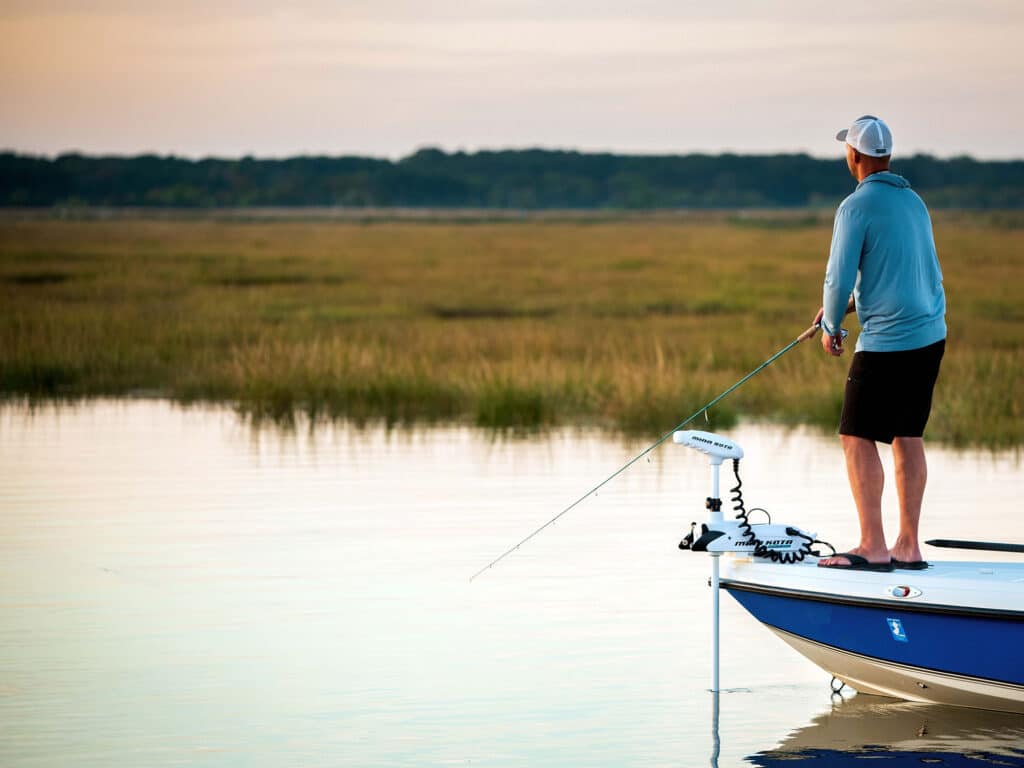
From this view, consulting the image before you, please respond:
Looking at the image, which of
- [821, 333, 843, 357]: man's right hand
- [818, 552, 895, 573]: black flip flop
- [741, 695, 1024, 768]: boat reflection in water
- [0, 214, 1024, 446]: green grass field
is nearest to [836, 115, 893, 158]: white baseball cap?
[821, 333, 843, 357]: man's right hand

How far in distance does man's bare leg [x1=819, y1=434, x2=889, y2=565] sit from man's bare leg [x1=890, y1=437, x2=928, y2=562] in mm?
73

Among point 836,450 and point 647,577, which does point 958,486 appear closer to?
point 836,450

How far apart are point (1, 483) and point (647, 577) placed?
5.53m

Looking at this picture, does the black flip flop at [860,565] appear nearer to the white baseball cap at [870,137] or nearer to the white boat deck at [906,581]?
the white boat deck at [906,581]

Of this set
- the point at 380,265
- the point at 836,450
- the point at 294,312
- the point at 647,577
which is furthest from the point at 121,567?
the point at 380,265

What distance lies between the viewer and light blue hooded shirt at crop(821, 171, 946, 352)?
727cm

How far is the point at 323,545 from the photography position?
36.3 ft

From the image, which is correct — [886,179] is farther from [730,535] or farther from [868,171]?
[730,535]

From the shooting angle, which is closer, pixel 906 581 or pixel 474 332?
pixel 906 581

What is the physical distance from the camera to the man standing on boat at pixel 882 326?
23.9 ft

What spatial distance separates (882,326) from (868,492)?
618mm

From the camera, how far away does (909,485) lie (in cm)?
743

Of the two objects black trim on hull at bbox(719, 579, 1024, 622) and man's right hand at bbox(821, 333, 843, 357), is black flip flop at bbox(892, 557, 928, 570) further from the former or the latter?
man's right hand at bbox(821, 333, 843, 357)

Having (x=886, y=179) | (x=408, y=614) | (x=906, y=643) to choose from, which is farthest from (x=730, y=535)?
(x=408, y=614)
